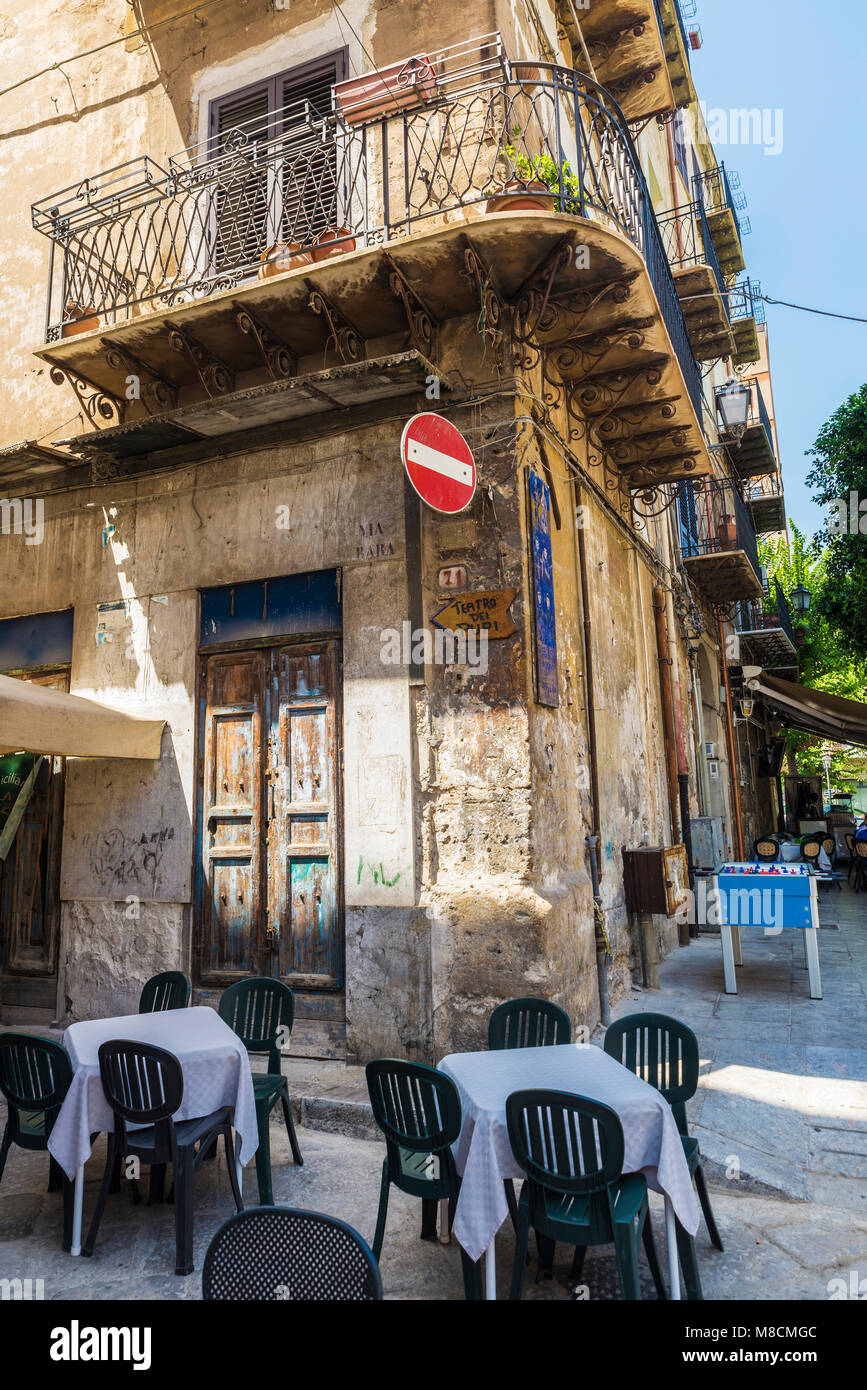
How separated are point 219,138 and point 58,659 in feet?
16.7

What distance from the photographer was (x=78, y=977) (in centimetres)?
736

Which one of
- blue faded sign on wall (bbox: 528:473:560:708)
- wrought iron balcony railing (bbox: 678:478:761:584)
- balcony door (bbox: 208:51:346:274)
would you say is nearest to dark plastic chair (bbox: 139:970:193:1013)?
blue faded sign on wall (bbox: 528:473:560:708)

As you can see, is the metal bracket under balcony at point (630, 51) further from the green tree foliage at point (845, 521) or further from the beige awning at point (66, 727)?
the beige awning at point (66, 727)

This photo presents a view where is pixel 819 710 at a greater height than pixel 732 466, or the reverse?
pixel 732 466

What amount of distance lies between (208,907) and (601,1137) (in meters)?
4.69

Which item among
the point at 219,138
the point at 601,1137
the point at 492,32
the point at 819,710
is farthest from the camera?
the point at 819,710

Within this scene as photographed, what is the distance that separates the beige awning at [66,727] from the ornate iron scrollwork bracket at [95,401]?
2.87 meters

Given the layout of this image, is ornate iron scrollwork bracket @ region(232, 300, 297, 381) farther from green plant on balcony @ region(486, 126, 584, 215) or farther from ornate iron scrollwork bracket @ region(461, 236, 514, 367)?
green plant on balcony @ region(486, 126, 584, 215)

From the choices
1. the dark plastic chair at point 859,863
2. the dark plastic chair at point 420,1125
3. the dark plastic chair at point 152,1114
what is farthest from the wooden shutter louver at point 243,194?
the dark plastic chair at point 859,863

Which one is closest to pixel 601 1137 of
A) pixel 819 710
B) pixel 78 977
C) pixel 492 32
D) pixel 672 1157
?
pixel 672 1157

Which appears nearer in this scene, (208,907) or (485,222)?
(485,222)

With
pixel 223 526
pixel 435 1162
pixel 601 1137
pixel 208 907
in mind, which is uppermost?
pixel 223 526

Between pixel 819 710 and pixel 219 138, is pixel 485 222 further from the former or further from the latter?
pixel 819 710
